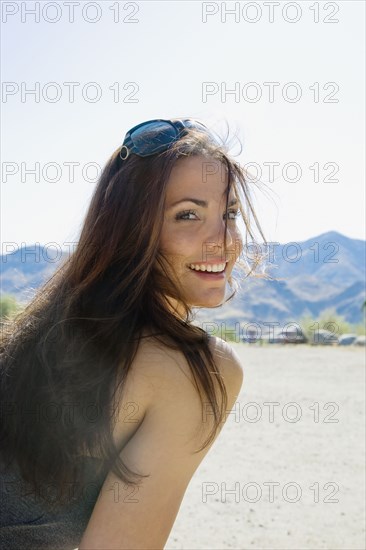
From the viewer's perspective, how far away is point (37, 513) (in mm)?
1569

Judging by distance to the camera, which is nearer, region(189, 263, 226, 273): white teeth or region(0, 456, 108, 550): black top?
region(0, 456, 108, 550): black top

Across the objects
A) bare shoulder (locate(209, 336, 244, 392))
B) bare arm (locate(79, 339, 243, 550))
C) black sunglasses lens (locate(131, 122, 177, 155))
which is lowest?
bare arm (locate(79, 339, 243, 550))

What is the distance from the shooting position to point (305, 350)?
15.9 m

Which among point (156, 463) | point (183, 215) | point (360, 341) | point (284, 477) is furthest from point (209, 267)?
point (360, 341)

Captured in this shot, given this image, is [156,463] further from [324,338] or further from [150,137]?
[324,338]

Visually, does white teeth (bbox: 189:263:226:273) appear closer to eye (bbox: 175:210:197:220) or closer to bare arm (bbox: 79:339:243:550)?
eye (bbox: 175:210:197:220)

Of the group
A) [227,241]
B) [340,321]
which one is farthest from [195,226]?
[340,321]

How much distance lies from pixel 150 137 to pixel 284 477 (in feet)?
15.5

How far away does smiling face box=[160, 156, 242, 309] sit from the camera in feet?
5.71

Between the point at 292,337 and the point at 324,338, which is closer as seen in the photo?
the point at 292,337

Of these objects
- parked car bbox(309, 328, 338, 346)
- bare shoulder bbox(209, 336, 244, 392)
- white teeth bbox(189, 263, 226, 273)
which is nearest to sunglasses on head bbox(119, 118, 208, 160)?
white teeth bbox(189, 263, 226, 273)

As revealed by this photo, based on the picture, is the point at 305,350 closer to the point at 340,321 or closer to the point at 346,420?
the point at 340,321

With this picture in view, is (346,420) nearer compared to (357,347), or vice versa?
(346,420)

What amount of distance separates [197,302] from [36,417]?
522 millimetres
